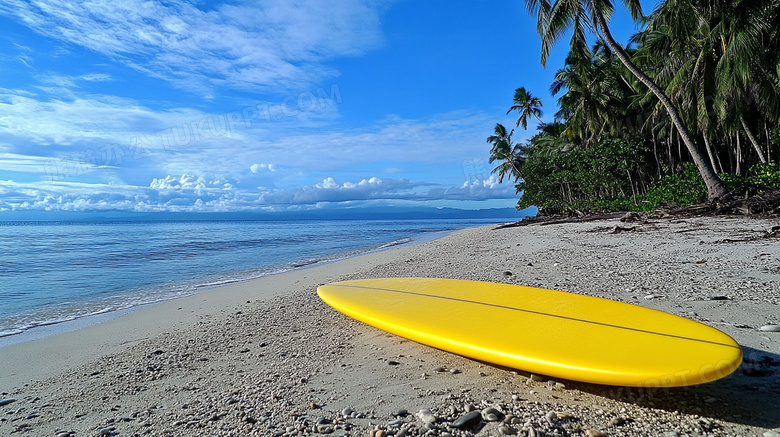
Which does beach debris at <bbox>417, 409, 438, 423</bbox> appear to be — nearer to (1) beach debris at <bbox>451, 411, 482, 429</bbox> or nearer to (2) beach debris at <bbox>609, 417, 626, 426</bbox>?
(1) beach debris at <bbox>451, 411, 482, 429</bbox>

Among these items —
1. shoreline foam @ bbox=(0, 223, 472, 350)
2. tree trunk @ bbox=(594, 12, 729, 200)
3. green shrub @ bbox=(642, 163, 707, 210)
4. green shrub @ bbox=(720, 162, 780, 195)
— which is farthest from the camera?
green shrub @ bbox=(642, 163, 707, 210)

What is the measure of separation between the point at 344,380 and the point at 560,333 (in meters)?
1.22

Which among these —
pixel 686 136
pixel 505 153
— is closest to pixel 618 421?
pixel 686 136

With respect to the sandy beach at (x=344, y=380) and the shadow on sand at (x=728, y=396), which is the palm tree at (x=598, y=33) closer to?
the sandy beach at (x=344, y=380)

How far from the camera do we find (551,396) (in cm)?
180

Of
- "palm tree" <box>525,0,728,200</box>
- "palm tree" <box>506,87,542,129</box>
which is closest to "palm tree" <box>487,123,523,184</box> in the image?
"palm tree" <box>506,87,542,129</box>

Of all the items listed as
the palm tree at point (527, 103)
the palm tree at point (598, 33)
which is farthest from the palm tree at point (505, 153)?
the palm tree at point (598, 33)

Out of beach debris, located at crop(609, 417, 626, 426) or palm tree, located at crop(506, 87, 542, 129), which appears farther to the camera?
palm tree, located at crop(506, 87, 542, 129)

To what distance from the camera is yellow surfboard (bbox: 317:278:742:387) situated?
4.98 ft

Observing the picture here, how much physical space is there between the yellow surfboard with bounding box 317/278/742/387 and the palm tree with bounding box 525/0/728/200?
34.8 ft

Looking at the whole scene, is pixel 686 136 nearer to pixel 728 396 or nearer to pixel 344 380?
pixel 728 396

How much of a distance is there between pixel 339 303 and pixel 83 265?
9667 mm

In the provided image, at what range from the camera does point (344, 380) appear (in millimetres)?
2152

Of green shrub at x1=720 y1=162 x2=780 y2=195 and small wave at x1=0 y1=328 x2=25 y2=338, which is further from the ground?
green shrub at x1=720 y1=162 x2=780 y2=195
